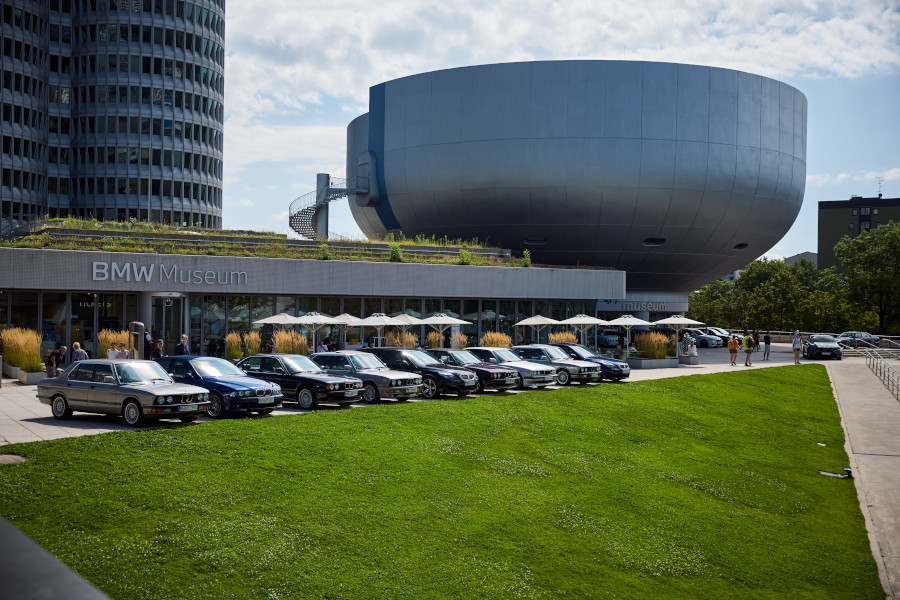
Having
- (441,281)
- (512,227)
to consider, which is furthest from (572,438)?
(512,227)

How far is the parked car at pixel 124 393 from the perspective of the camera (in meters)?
18.2

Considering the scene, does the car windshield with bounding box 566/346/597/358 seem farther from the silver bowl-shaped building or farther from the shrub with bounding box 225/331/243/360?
the silver bowl-shaped building

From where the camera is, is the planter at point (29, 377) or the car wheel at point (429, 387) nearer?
the car wheel at point (429, 387)

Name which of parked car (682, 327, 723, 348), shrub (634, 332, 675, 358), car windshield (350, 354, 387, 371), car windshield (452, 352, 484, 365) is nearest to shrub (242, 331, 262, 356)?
car windshield (452, 352, 484, 365)

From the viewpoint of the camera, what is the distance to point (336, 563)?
11836mm

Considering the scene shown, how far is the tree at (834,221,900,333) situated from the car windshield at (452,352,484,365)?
5922 cm

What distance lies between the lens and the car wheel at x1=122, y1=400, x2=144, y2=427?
18.2 metres

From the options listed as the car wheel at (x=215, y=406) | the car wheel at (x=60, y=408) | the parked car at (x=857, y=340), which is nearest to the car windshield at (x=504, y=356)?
the car wheel at (x=215, y=406)

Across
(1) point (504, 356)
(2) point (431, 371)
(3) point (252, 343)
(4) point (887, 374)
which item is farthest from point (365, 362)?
(4) point (887, 374)

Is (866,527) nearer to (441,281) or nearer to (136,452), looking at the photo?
(136,452)

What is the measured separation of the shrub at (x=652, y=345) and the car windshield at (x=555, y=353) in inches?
516

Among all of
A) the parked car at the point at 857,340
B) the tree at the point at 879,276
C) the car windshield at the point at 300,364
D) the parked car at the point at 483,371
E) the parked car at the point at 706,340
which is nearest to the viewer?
the car windshield at the point at 300,364

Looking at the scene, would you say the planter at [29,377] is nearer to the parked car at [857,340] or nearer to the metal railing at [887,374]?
the metal railing at [887,374]

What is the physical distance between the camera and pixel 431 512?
14367mm
